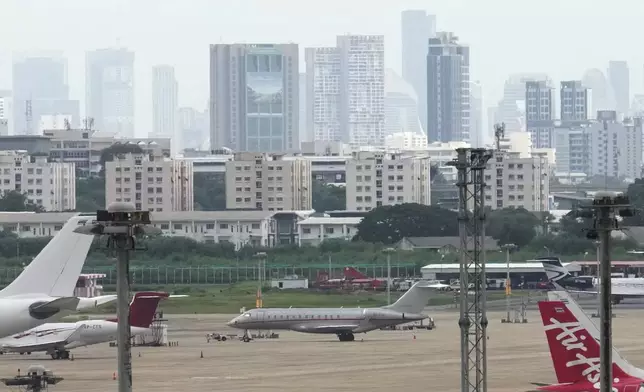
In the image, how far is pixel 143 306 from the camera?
310 ft

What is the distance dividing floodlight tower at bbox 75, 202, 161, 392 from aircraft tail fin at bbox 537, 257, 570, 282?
115 meters

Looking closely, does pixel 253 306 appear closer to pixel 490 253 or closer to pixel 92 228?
pixel 490 253

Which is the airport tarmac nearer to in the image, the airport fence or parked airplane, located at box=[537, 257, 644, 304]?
parked airplane, located at box=[537, 257, 644, 304]

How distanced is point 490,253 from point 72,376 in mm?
110374

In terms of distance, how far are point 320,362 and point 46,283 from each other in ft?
70.3

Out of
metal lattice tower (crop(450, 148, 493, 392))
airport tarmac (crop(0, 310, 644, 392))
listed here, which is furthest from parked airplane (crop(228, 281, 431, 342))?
metal lattice tower (crop(450, 148, 493, 392))

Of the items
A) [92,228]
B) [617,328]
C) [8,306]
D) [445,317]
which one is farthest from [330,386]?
[445,317]

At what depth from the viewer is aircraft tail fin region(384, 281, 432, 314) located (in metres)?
108

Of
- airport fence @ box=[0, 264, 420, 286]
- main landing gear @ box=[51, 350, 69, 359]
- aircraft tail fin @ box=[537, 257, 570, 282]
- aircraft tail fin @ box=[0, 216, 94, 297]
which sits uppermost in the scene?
aircraft tail fin @ box=[0, 216, 94, 297]

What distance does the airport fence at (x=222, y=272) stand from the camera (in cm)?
16325

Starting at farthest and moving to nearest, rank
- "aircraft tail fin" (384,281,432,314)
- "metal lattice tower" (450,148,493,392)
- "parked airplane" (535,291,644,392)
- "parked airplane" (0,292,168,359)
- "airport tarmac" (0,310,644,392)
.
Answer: "aircraft tail fin" (384,281,432,314) → "parked airplane" (0,292,168,359) → "airport tarmac" (0,310,644,392) → "metal lattice tower" (450,148,493,392) → "parked airplane" (535,291,644,392)

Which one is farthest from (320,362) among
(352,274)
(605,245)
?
(352,274)

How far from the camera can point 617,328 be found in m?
112

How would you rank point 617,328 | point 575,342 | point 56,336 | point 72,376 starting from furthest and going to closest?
point 617,328
point 56,336
point 72,376
point 575,342
